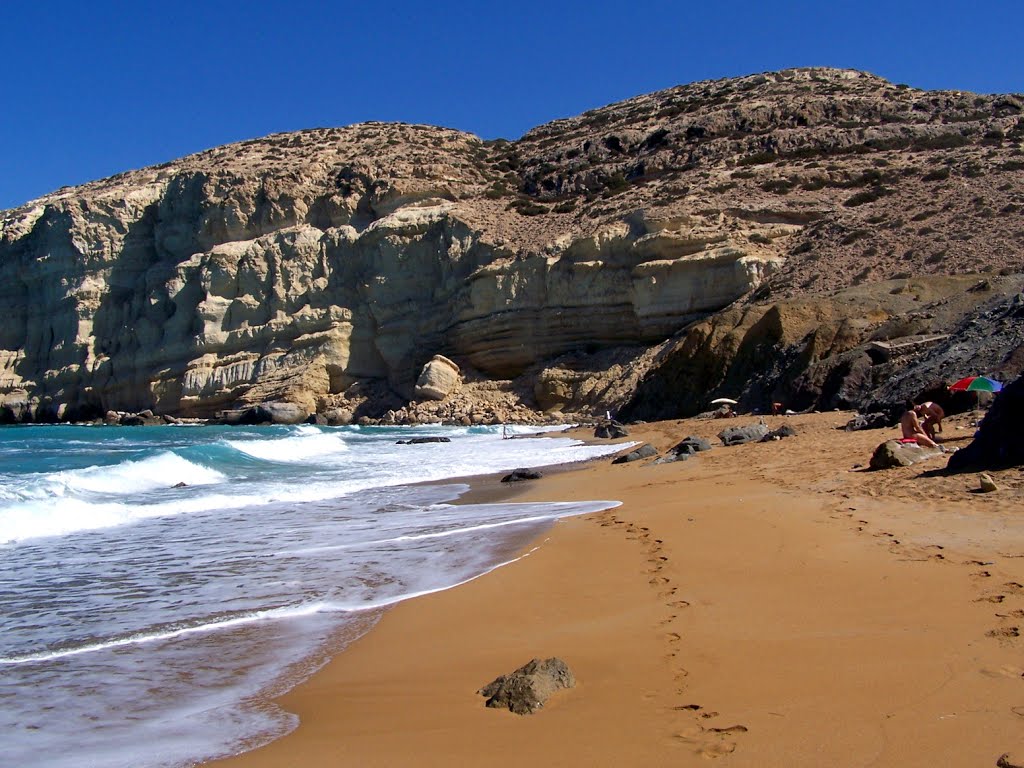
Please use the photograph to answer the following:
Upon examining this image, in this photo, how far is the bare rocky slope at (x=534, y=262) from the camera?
2916 centimetres

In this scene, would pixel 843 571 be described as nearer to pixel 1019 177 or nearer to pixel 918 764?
pixel 918 764

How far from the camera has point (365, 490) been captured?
46.5 ft

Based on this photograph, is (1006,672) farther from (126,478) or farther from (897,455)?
(126,478)

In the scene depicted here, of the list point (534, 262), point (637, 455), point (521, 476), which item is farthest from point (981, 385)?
point (534, 262)

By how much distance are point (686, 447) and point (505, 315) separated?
84.4 ft

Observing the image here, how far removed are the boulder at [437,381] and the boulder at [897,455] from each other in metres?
31.5

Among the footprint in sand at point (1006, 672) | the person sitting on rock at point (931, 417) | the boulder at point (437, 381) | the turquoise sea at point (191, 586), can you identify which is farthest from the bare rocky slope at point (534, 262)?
the footprint in sand at point (1006, 672)

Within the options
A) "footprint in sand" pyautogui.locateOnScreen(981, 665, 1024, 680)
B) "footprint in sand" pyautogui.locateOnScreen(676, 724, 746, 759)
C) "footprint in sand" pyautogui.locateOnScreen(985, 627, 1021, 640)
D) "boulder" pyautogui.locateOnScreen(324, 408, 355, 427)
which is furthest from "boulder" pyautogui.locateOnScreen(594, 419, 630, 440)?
"boulder" pyautogui.locateOnScreen(324, 408, 355, 427)

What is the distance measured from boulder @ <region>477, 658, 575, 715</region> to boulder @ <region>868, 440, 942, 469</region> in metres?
6.92

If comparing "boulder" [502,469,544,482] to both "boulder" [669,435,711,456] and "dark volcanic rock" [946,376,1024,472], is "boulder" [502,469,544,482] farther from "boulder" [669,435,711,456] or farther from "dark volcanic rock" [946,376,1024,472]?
"dark volcanic rock" [946,376,1024,472]

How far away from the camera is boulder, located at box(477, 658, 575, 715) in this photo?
11.6ft

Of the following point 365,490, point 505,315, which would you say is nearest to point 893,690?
point 365,490

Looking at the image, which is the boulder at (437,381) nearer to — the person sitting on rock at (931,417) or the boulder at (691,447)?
the boulder at (691,447)

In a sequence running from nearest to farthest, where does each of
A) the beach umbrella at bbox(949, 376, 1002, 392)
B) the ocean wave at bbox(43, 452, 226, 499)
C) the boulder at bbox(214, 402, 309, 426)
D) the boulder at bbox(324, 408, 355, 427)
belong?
the beach umbrella at bbox(949, 376, 1002, 392) → the ocean wave at bbox(43, 452, 226, 499) → the boulder at bbox(214, 402, 309, 426) → the boulder at bbox(324, 408, 355, 427)
